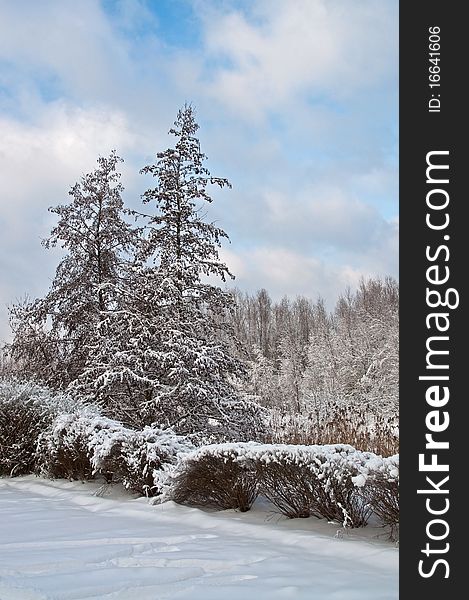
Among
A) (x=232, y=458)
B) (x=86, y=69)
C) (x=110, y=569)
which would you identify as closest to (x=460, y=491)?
(x=110, y=569)

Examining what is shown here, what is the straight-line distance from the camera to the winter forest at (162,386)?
4988 mm

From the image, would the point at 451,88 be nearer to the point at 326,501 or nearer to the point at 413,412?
the point at 413,412

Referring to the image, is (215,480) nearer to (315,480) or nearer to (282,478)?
(282,478)

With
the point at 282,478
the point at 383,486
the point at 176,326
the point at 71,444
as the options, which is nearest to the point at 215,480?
the point at 282,478

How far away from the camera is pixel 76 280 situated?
1366 centimetres

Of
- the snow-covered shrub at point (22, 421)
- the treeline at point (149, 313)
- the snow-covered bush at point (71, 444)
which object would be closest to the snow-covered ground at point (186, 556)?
the snow-covered bush at point (71, 444)

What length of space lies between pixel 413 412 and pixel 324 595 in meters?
1.04

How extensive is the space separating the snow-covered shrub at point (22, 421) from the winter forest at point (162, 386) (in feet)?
0.08

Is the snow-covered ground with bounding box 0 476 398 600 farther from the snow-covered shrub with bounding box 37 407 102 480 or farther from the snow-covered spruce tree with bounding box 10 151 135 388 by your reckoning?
the snow-covered spruce tree with bounding box 10 151 135 388

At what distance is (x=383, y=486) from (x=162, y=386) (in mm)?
6267

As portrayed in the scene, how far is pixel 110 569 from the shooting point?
351 cm

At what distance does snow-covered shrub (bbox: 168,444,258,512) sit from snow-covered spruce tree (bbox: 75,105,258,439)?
3543 mm

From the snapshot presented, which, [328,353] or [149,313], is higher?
[328,353]

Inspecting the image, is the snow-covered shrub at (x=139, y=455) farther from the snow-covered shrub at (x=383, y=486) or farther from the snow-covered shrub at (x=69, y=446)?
the snow-covered shrub at (x=383, y=486)
